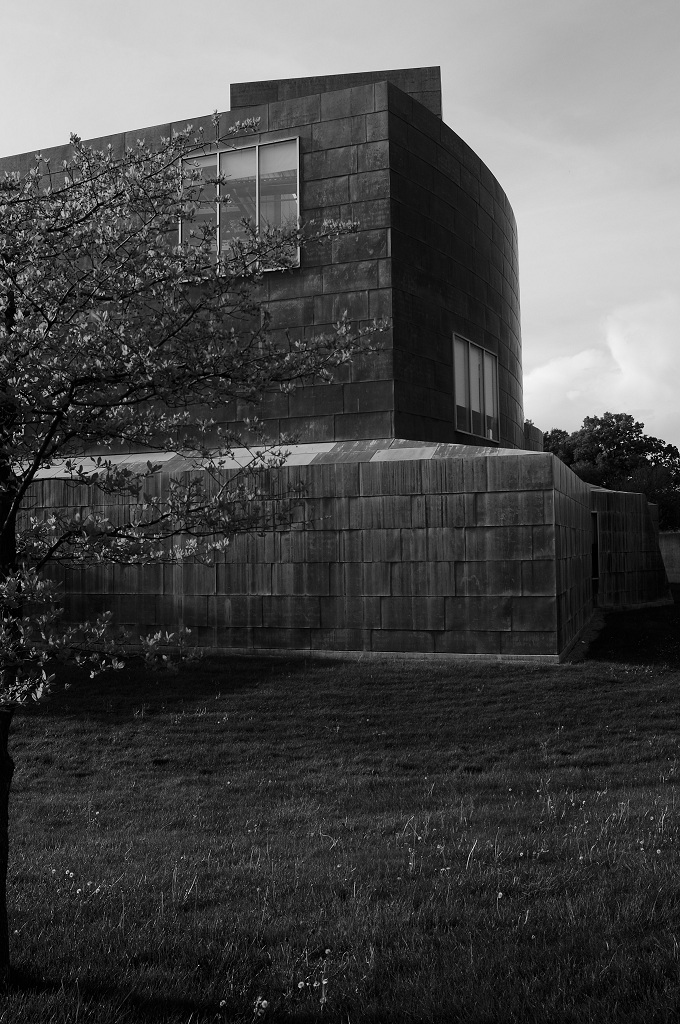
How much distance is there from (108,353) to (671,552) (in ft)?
144

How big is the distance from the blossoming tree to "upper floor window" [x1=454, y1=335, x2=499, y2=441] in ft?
53.2

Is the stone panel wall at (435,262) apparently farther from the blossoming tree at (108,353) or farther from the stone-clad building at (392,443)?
the blossoming tree at (108,353)

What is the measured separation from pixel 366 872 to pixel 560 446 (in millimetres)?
65069

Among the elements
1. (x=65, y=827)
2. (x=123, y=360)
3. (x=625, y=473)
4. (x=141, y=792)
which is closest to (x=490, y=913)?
(x=123, y=360)

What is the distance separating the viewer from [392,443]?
1891 centimetres

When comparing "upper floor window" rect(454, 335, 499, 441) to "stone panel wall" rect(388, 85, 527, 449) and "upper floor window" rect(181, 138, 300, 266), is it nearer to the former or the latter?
"stone panel wall" rect(388, 85, 527, 449)

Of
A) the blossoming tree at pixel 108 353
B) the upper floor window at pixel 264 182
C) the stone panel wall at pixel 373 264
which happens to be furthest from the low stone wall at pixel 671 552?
the blossoming tree at pixel 108 353

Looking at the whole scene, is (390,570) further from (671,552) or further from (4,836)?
(671,552)

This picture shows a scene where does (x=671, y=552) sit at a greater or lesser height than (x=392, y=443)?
lesser

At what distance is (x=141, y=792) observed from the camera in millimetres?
10031

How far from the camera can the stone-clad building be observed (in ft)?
54.2

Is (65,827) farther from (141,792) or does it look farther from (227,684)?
(227,684)

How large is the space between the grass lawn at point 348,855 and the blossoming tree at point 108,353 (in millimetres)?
1192

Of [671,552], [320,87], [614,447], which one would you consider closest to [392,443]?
[320,87]
